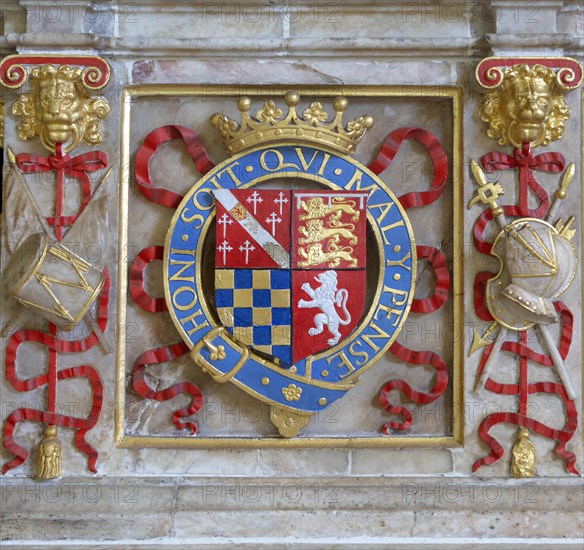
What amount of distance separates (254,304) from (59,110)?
0.99 metres

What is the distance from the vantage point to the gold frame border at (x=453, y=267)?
3285 millimetres

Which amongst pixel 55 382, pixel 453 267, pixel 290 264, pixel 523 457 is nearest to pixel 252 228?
pixel 290 264

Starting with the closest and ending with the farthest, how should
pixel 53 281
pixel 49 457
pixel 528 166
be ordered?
1. pixel 53 281
2. pixel 49 457
3. pixel 528 166

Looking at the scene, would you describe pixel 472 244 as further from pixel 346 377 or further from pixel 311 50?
pixel 311 50

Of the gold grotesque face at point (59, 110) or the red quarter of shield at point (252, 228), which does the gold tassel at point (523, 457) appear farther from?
the gold grotesque face at point (59, 110)

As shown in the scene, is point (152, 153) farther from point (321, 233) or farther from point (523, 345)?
point (523, 345)

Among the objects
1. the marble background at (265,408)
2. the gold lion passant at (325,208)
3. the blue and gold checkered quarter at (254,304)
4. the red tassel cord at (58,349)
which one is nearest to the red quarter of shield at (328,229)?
the gold lion passant at (325,208)

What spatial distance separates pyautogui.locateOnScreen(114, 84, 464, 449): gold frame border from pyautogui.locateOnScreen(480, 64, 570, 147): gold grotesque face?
13 centimetres

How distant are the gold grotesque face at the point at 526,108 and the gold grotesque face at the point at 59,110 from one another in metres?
1.44

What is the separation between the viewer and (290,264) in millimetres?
3238

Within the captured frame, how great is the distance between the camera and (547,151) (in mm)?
3342

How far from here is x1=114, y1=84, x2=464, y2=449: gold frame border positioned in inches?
129

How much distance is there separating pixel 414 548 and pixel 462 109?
1.61 meters

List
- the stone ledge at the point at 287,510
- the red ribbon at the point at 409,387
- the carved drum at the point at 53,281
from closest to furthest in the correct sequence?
the carved drum at the point at 53,281
the stone ledge at the point at 287,510
the red ribbon at the point at 409,387
